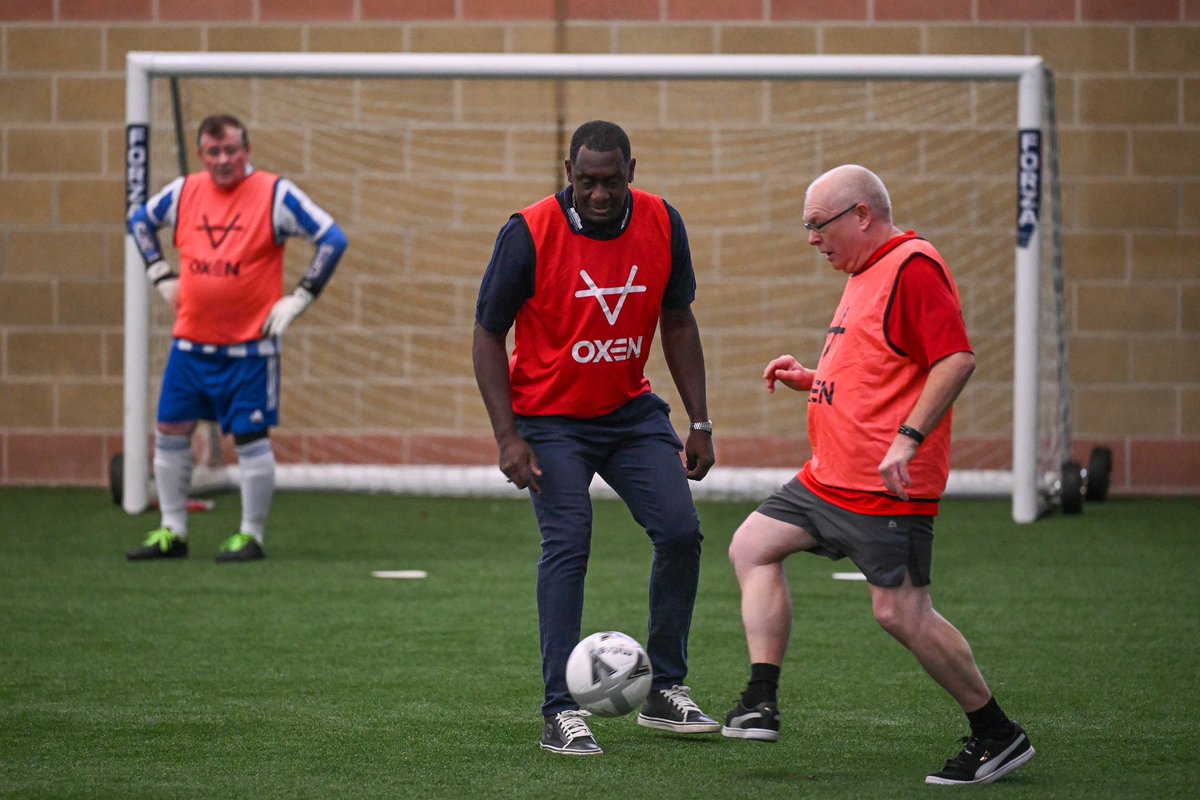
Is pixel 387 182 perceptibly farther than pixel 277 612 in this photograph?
Yes

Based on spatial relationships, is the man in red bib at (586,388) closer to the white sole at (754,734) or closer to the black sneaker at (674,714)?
the black sneaker at (674,714)

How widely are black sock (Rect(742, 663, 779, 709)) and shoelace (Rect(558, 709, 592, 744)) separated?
45 centimetres

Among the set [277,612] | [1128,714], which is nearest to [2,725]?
[277,612]

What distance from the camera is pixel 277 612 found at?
6.69 metres

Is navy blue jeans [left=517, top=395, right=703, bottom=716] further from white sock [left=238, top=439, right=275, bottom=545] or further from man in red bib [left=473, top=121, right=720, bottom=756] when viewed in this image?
white sock [left=238, top=439, right=275, bottom=545]

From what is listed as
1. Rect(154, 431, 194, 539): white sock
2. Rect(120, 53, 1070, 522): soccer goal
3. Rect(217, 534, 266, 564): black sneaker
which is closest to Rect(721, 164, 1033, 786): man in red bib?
Rect(217, 534, 266, 564): black sneaker

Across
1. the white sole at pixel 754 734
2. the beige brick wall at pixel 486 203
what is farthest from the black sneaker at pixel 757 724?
the beige brick wall at pixel 486 203

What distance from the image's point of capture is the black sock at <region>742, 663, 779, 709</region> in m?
4.11

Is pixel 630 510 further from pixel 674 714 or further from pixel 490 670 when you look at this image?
pixel 490 670

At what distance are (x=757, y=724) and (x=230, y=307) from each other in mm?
4536

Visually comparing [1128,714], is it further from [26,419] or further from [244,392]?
[26,419]

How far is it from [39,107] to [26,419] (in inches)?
84.4

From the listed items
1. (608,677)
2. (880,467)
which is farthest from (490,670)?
(880,467)

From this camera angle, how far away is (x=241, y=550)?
318 inches
